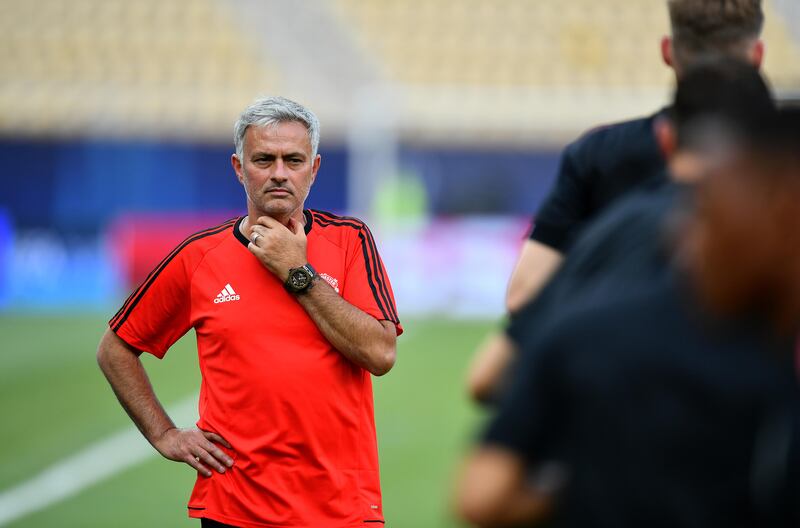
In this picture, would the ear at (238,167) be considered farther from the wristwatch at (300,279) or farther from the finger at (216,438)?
the finger at (216,438)

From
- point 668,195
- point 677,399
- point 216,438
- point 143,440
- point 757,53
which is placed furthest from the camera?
point 143,440

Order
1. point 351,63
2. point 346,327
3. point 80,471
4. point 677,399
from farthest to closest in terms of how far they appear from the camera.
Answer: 1. point 351,63
2. point 80,471
3. point 346,327
4. point 677,399

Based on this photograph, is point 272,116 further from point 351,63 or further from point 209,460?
point 351,63

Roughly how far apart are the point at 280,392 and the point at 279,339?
6.5 inches

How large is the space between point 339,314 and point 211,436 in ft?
1.89

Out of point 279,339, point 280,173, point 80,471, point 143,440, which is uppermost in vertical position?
point 280,173

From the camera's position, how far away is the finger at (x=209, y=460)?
3.86 metres

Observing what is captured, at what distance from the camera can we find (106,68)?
2998cm

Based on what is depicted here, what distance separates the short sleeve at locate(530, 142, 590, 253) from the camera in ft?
10.2

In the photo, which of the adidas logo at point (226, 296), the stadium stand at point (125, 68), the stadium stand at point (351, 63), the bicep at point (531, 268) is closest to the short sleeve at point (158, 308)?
the adidas logo at point (226, 296)

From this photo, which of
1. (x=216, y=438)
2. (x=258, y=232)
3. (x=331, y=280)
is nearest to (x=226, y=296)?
(x=258, y=232)

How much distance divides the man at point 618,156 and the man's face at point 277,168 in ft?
3.37

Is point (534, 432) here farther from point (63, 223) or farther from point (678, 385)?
point (63, 223)

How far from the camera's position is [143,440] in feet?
37.8
